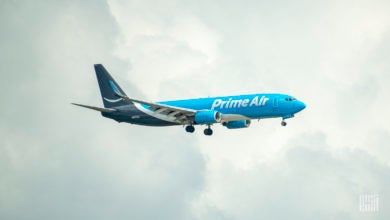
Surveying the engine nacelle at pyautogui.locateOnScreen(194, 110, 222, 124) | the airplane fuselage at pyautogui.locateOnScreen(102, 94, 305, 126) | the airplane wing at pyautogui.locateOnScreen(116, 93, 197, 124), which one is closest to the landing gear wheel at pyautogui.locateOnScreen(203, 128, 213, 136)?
the airplane wing at pyautogui.locateOnScreen(116, 93, 197, 124)

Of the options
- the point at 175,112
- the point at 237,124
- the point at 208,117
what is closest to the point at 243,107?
the point at 208,117

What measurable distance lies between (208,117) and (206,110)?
2008mm

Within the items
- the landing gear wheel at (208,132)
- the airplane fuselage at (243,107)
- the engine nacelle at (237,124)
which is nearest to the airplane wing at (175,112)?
the airplane fuselage at (243,107)

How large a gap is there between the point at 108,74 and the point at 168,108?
15520 mm

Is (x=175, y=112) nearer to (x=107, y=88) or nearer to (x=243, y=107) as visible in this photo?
(x=243, y=107)

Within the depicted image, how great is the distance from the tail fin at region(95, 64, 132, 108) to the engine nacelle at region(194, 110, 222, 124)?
42.2ft

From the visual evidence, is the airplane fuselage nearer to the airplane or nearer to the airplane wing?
the airplane

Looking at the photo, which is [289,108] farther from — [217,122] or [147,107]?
[147,107]

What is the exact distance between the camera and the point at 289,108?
105 m

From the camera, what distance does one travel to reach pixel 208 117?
344 ft

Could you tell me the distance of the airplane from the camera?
345 ft

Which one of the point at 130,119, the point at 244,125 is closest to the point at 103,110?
the point at 130,119

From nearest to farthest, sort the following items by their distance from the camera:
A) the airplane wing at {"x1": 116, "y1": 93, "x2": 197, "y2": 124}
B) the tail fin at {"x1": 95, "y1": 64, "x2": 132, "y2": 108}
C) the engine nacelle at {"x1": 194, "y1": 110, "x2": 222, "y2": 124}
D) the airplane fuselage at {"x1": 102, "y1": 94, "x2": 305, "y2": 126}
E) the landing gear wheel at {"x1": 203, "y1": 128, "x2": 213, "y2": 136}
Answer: the engine nacelle at {"x1": 194, "y1": 110, "x2": 222, "y2": 124} → the airplane fuselage at {"x1": 102, "y1": 94, "x2": 305, "y2": 126} → the airplane wing at {"x1": 116, "y1": 93, "x2": 197, "y2": 124} → the landing gear wheel at {"x1": 203, "y1": 128, "x2": 213, "y2": 136} → the tail fin at {"x1": 95, "y1": 64, "x2": 132, "y2": 108}

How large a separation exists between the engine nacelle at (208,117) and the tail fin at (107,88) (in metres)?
12.9
